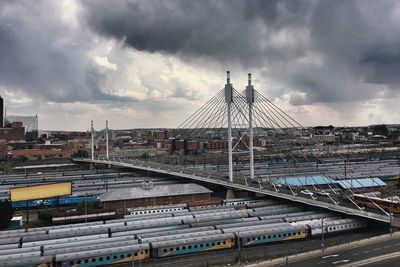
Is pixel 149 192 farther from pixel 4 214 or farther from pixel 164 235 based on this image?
pixel 164 235

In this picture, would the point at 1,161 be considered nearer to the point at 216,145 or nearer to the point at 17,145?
the point at 17,145

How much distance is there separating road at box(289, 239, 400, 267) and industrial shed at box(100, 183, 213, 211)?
595 inches

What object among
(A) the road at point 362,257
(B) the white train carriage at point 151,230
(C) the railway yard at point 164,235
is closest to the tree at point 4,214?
(C) the railway yard at point 164,235

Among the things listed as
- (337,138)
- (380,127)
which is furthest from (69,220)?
(380,127)

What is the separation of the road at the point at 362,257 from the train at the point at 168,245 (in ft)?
12.3

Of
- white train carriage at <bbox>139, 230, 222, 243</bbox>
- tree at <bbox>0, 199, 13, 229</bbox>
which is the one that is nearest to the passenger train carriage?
white train carriage at <bbox>139, 230, 222, 243</bbox>

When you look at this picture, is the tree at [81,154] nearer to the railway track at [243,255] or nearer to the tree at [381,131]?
the railway track at [243,255]

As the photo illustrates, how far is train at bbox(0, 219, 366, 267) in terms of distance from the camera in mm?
17812

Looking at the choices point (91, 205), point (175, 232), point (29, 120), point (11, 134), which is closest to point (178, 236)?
point (175, 232)

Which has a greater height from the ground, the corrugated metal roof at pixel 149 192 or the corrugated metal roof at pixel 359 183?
the corrugated metal roof at pixel 149 192

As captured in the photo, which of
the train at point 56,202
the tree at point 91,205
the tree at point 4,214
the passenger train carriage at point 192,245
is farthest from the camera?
the train at point 56,202

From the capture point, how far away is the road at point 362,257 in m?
17.0

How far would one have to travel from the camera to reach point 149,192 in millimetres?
34844

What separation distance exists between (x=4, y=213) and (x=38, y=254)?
8770mm
